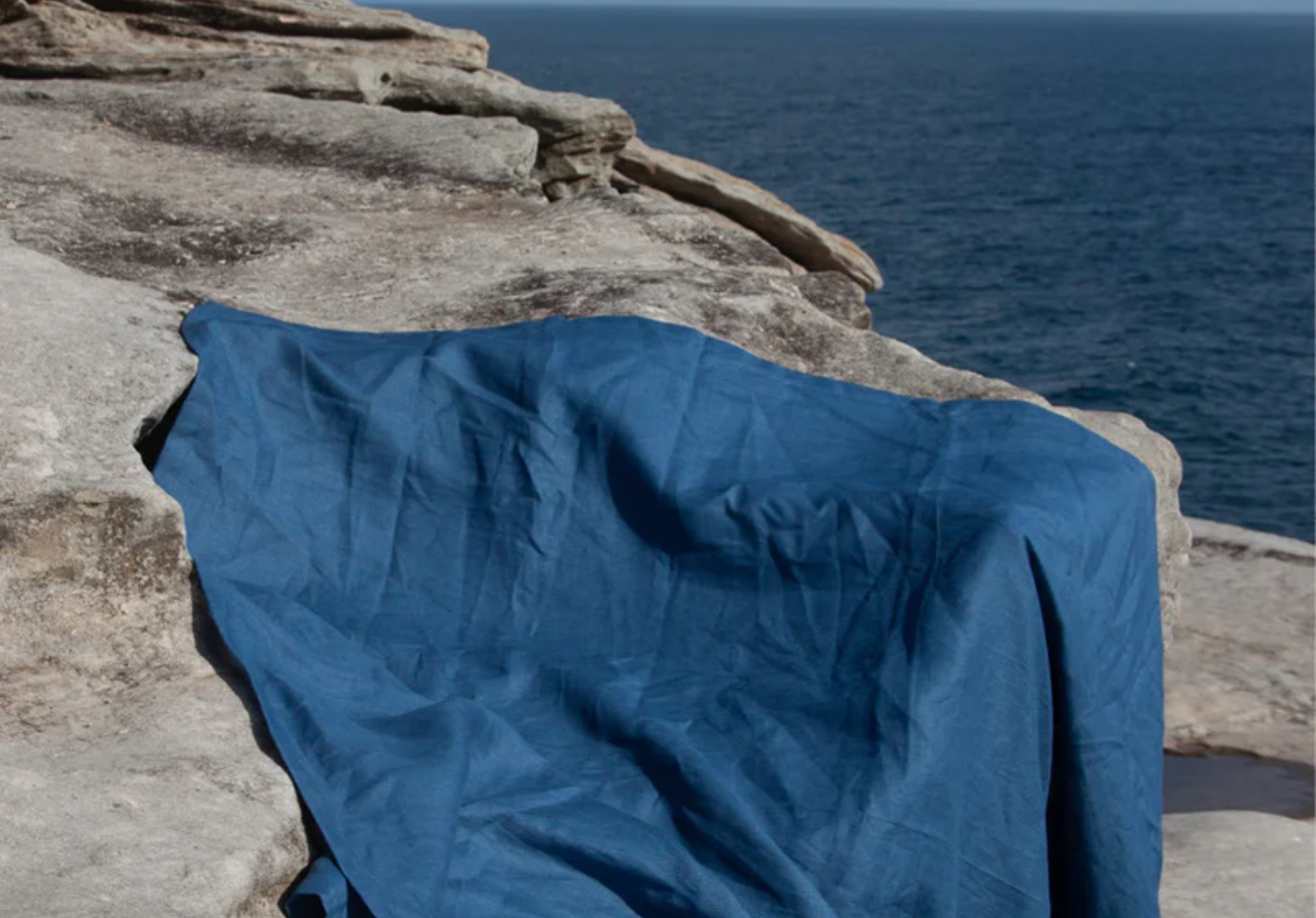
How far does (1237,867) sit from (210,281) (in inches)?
165

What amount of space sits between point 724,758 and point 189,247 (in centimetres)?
347

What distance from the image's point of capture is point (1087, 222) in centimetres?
3641

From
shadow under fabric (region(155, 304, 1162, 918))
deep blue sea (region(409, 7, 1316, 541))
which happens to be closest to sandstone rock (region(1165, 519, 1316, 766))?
shadow under fabric (region(155, 304, 1162, 918))

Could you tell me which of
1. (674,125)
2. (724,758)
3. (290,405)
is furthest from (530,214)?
(674,125)

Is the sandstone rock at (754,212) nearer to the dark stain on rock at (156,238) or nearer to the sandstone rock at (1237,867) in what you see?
the dark stain on rock at (156,238)

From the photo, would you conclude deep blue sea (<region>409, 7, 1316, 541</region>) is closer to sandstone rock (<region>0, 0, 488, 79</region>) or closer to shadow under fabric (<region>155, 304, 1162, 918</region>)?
sandstone rock (<region>0, 0, 488, 79</region>)

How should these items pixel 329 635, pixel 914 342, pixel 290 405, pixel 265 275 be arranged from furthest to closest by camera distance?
pixel 914 342
pixel 265 275
pixel 290 405
pixel 329 635

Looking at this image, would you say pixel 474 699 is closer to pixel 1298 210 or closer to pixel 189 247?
pixel 189 247

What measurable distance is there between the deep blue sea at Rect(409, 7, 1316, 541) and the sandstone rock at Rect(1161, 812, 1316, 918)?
12088mm

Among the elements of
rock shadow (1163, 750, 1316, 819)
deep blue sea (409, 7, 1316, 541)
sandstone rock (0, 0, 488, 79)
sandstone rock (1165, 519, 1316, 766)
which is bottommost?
deep blue sea (409, 7, 1316, 541)

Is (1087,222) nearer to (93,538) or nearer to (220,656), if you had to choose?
(220,656)

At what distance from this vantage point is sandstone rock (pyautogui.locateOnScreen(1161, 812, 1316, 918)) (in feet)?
16.7

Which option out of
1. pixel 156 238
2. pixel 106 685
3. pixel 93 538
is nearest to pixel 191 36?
pixel 156 238

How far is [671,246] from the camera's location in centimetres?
680
